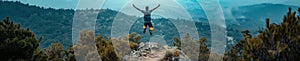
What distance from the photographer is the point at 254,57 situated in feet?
58.3

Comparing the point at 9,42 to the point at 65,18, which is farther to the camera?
the point at 65,18

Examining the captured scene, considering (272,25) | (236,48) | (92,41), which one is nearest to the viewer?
(272,25)

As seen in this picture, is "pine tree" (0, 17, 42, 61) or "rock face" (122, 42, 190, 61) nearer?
"pine tree" (0, 17, 42, 61)

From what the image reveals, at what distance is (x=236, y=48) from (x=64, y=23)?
15009cm

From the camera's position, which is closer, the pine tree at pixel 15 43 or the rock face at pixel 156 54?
the pine tree at pixel 15 43

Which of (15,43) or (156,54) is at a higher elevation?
(15,43)

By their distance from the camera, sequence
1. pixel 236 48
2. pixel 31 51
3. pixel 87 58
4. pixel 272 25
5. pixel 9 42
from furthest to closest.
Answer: pixel 236 48, pixel 87 58, pixel 31 51, pixel 9 42, pixel 272 25

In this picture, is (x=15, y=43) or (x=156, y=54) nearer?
(x=15, y=43)

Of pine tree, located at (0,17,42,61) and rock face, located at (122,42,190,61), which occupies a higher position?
pine tree, located at (0,17,42,61)

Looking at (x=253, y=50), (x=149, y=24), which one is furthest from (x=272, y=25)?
(x=149, y=24)

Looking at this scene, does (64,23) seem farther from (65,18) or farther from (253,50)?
(253,50)

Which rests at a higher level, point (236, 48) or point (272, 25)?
point (272, 25)

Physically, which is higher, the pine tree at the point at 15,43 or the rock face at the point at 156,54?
the pine tree at the point at 15,43

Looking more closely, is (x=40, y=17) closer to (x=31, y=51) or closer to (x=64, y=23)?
(x=64, y=23)
